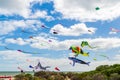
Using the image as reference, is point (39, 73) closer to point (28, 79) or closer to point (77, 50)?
point (28, 79)

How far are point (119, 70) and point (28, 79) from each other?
821 inches

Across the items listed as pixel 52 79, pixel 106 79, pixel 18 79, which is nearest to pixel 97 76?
pixel 106 79

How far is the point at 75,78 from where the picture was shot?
75062mm

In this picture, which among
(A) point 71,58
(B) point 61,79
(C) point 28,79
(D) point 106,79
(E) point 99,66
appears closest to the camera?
(A) point 71,58

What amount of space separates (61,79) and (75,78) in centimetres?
793

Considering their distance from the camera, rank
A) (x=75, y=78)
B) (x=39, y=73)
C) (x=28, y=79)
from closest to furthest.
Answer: (x=28, y=79) < (x=75, y=78) < (x=39, y=73)

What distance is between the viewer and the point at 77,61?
33312mm

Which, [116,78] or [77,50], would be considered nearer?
[77,50]

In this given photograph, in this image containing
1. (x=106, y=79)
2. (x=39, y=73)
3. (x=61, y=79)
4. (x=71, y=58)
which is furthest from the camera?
(x=39, y=73)

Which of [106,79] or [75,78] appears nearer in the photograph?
[106,79]

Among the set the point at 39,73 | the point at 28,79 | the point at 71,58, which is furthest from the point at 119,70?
the point at 39,73

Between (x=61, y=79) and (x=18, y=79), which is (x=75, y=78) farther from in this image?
(x=18, y=79)

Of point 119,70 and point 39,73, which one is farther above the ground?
point 39,73

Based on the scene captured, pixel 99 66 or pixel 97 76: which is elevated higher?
pixel 99 66
